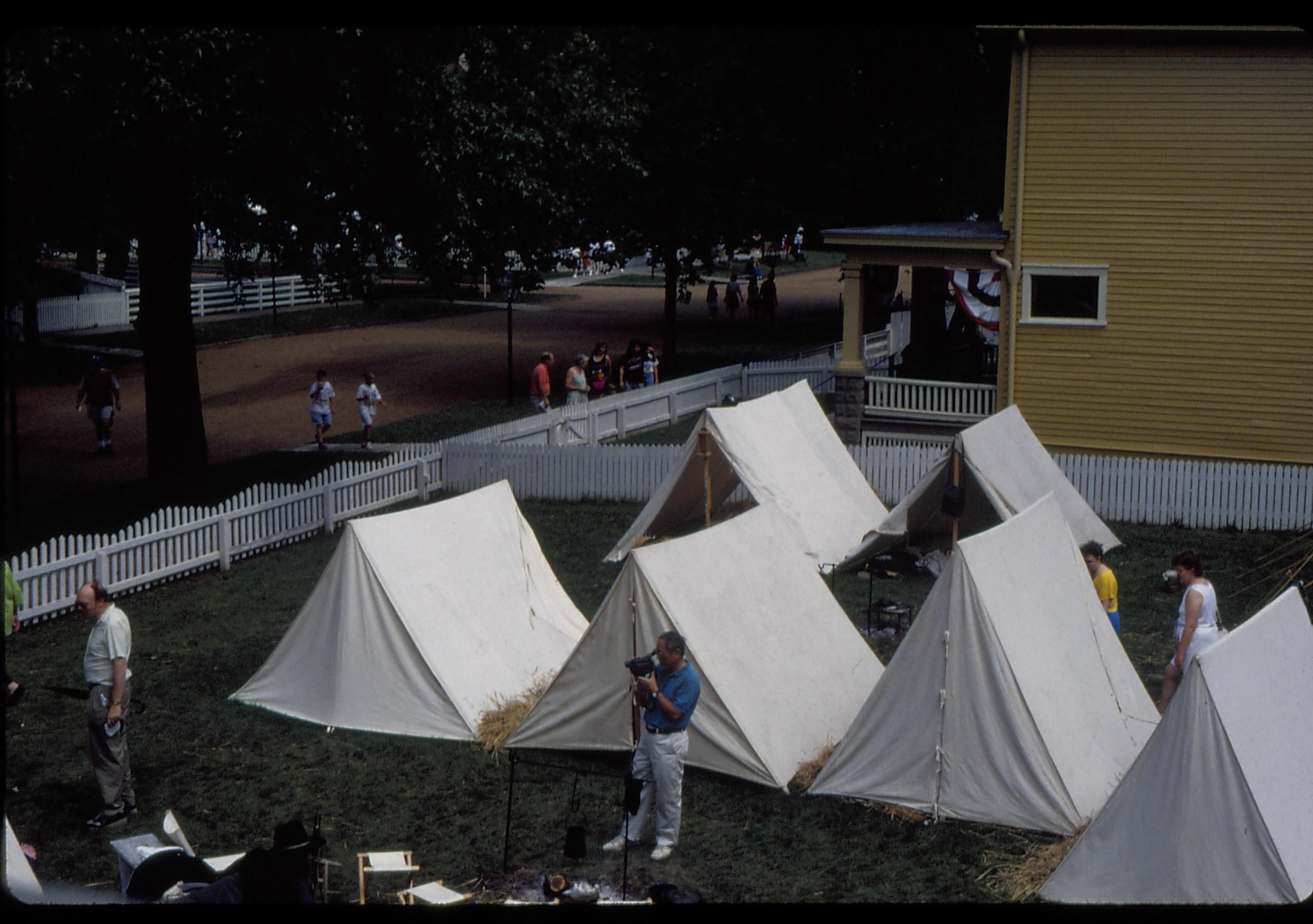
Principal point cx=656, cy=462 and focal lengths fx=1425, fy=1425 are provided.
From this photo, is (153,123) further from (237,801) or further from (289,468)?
(237,801)

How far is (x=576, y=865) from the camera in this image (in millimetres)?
9141

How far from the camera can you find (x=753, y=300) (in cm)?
4375

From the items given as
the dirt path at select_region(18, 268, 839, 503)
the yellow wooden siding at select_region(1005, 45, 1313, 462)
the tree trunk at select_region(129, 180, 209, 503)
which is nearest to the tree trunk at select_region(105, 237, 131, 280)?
the dirt path at select_region(18, 268, 839, 503)

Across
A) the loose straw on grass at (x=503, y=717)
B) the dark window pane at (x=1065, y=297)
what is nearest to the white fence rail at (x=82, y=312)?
the dark window pane at (x=1065, y=297)

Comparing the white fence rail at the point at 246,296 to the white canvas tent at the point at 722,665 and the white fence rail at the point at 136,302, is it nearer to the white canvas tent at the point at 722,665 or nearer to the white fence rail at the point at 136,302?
the white fence rail at the point at 136,302

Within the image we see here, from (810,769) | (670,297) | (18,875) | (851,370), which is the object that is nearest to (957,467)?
(810,769)

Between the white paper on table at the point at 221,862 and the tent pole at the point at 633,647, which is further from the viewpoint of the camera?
the tent pole at the point at 633,647

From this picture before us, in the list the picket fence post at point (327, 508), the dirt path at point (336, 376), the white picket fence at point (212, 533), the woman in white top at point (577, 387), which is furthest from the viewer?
the woman in white top at point (577, 387)

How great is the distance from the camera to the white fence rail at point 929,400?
2244 centimetres

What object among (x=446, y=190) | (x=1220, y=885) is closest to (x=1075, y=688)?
(x=1220, y=885)

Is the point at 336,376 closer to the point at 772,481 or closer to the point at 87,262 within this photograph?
the point at 772,481

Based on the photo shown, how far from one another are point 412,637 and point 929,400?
13.1 meters

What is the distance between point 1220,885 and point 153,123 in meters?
14.0

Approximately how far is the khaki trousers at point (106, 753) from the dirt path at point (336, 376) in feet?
37.2
